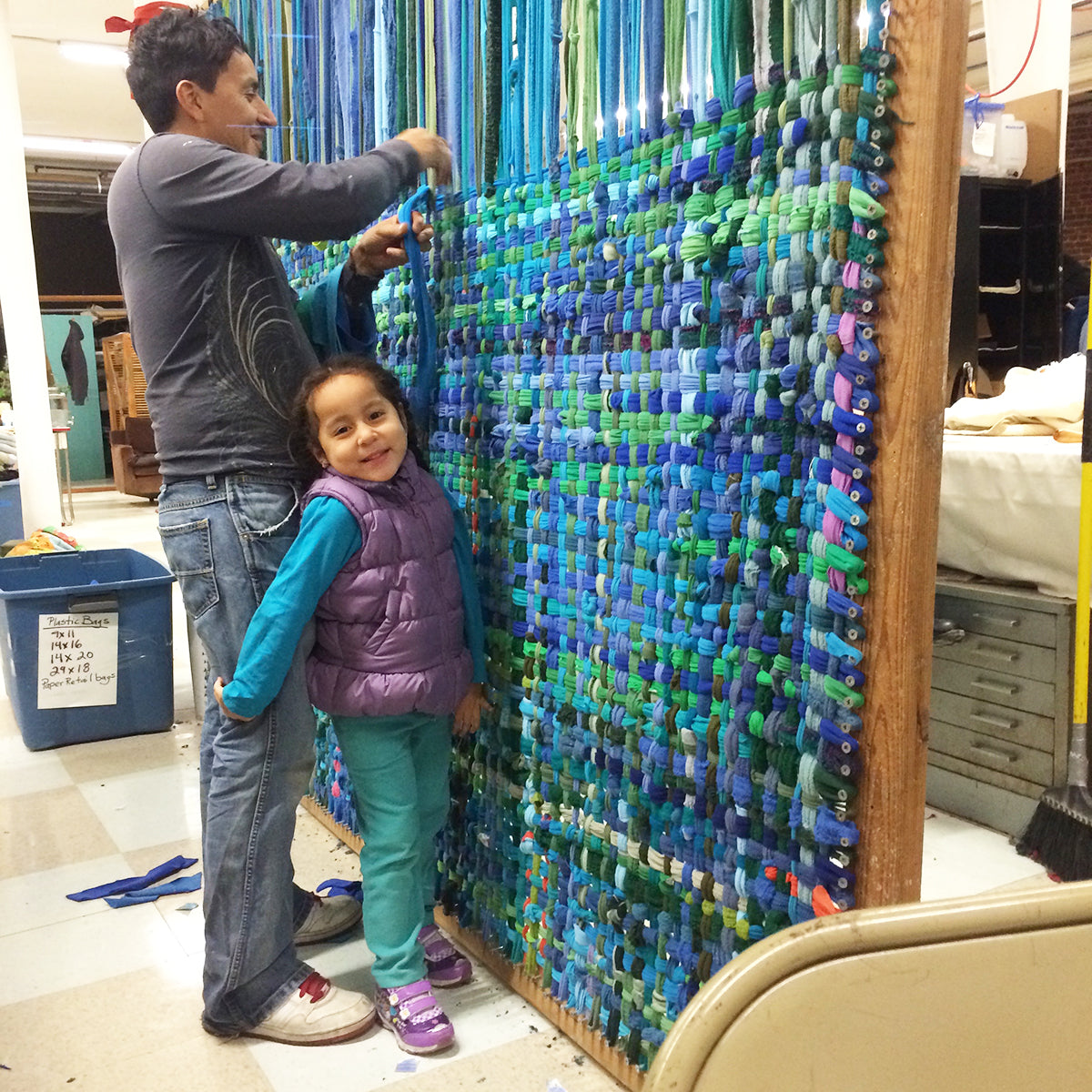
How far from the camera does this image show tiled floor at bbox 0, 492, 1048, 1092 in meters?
1.47

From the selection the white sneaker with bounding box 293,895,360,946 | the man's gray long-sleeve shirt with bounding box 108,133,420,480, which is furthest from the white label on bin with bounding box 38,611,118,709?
the man's gray long-sleeve shirt with bounding box 108,133,420,480

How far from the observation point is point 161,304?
1501 mm

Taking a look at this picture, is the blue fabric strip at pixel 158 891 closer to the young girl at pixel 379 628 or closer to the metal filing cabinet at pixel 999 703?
the young girl at pixel 379 628

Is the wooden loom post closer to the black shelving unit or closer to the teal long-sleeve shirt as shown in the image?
the teal long-sleeve shirt

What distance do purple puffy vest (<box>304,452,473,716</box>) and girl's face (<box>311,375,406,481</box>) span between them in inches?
0.8

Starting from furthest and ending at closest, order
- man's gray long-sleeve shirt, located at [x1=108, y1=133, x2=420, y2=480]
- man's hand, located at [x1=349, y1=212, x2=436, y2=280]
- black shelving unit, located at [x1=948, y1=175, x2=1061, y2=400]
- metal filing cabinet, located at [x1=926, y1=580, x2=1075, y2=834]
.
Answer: black shelving unit, located at [x1=948, y1=175, x2=1061, y2=400]
metal filing cabinet, located at [x1=926, y1=580, x2=1075, y2=834]
man's hand, located at [x1=349, y1=212, x2=436, y2=280]
man's gray long-sleeve shirt, located at [x1=108, y1=133, x2=420, y2=480]

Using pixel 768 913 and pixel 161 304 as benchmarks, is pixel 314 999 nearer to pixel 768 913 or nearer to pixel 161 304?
Answer: pixel 768 913

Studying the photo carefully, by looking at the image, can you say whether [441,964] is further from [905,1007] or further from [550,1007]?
[905,1007]

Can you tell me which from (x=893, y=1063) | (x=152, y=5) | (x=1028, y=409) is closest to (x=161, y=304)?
(x=152, y=5)

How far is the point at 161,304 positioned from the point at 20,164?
10.9 ft

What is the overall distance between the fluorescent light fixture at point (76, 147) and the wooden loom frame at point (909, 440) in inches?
416

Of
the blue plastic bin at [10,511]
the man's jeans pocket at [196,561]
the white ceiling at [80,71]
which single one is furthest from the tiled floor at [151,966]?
the white ceiling at [80,71]

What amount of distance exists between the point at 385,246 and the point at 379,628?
0.61m

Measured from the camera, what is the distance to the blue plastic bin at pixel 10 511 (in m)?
5.00
